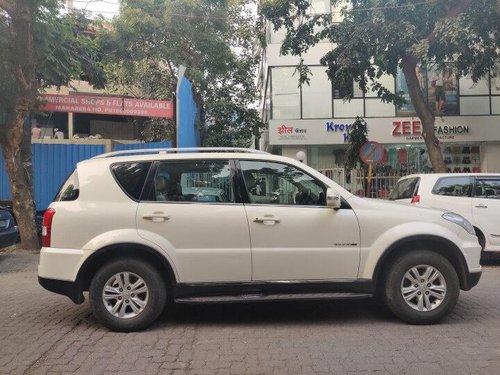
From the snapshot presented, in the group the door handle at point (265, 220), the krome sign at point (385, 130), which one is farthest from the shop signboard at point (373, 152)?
the door handle at point (265, 220)

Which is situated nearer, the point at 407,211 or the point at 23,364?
the point at 23,364

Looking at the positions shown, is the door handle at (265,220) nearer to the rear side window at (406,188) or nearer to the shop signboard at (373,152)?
the rear side window at (406,188)

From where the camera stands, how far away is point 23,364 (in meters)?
4.45

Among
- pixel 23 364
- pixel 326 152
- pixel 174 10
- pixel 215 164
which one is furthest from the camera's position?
pixel 326 152

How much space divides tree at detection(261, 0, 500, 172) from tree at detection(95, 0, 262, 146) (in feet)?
17.5

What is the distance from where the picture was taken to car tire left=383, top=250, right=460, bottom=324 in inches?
213

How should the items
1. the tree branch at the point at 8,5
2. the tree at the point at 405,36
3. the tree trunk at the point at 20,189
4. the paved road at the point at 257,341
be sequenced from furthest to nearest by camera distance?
the tree at the point at 405,36, the tree trunk at the point at 20,189, the tree branch at the point at 8,5, the paved road at the point at 257,341

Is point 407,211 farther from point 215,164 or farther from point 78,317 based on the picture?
point 78,317

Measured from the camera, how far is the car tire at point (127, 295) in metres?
5.28

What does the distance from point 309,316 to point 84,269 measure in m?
2.47

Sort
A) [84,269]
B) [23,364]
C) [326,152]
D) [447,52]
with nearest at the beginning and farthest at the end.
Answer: [23,364]
[84,269]
[447,52]
[326,152]

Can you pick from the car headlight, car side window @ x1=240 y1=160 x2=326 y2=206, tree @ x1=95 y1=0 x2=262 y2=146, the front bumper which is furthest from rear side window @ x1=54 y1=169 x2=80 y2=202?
tree @ x1=95 y1=0 x2=262 y2=146

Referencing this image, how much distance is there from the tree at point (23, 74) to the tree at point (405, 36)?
6230 mm

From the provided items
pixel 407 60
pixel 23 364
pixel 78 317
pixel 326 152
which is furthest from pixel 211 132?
pixel 23 364
